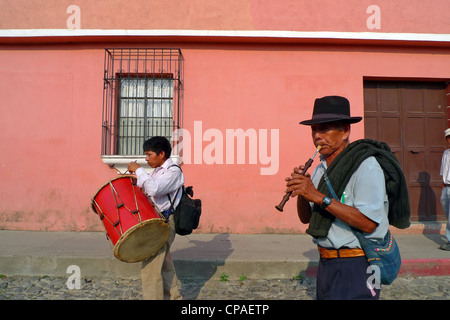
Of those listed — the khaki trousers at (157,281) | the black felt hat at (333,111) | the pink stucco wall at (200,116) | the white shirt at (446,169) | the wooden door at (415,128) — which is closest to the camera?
the black felt hat at (333,111)

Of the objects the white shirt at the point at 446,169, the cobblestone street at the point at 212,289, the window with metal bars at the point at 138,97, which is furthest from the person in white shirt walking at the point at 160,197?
the white shirt at the point at 446,169

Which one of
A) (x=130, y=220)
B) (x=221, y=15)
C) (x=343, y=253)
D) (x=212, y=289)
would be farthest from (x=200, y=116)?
(x=343, y=253)

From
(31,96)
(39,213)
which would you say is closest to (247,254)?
(39,213)

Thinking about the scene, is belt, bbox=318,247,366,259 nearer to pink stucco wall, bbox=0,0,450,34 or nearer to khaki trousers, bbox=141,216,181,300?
khaki trousers, bbox=141,216,181,300

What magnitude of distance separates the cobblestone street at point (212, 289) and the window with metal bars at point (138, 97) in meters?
2.48

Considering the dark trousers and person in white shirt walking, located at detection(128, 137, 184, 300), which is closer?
the dark trousers

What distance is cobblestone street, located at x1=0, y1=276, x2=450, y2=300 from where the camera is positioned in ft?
11.0

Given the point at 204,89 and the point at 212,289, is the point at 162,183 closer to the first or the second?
the point at 212,289

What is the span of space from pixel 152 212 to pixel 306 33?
14.6ft

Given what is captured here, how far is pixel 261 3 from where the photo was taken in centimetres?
566

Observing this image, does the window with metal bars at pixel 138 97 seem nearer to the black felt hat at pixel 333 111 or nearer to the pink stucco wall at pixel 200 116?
the pink stucco wall at pixel 200 116

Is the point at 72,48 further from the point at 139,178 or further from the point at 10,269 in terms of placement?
the point at 139,178

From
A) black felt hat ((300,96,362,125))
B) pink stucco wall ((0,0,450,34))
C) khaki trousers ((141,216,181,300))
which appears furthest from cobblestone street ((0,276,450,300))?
pink stucco wall ((0,0,450,34))

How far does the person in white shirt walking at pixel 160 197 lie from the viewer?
8.50 ft
